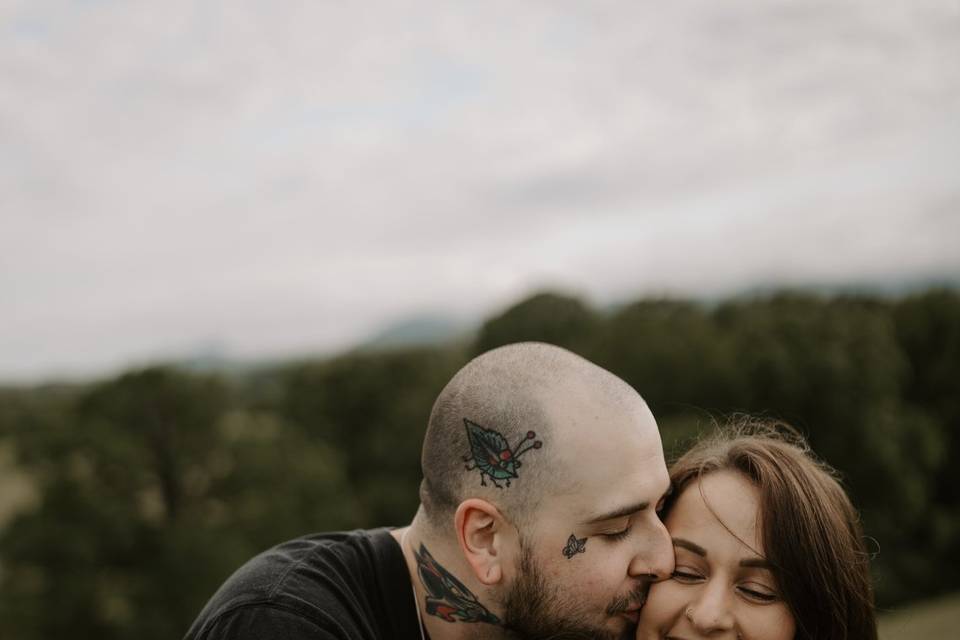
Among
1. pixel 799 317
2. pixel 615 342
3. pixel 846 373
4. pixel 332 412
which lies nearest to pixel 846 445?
pixel 846 373

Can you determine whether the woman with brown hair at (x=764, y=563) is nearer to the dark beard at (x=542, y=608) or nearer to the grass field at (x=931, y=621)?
the dark beard at (x=542, y=608)

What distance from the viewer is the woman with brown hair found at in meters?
3.77

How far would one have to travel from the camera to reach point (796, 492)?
392 centimetres

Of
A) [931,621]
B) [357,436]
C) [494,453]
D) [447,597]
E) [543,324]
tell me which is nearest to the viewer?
[494,453]

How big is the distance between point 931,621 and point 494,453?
28550 millimetres

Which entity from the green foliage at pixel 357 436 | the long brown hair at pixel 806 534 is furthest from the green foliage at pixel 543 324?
the long brown hair at pixel 806 534

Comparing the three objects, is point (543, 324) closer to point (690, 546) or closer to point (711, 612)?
point (690, 546)

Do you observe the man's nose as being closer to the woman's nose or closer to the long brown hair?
the woman's nose

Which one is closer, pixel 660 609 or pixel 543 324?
pixel 660 609

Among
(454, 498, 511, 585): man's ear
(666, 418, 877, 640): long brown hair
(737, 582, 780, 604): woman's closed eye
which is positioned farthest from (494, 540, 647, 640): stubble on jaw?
(666, 418, 877, 640): long brown hair

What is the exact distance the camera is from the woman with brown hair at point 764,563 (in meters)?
3.77

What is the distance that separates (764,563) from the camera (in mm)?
3762

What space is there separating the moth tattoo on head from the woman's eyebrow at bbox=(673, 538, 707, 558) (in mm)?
845

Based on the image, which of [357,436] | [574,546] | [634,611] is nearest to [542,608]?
[574,546]
